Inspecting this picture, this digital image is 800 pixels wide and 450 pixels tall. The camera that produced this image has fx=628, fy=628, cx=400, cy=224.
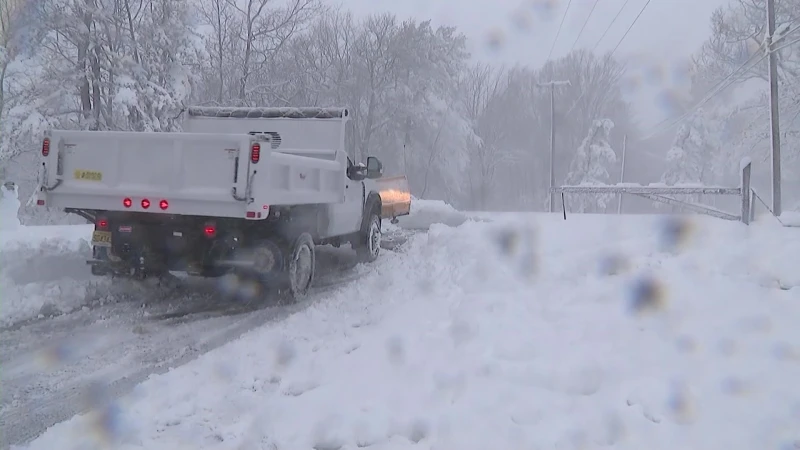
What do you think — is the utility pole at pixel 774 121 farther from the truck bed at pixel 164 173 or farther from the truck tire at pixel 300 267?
the truck bed at pixel 164 173

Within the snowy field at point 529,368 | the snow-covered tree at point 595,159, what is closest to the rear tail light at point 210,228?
the snowy field at point 529,368

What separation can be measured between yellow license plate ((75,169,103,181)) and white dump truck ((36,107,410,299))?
0.01m

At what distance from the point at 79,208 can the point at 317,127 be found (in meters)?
3.98

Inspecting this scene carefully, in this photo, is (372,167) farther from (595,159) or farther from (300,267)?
(595,159)

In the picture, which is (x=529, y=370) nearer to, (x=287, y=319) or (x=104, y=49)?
(x=287, y=319)

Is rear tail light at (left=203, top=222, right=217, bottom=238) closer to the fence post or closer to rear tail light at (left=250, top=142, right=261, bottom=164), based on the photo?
rear tail light at (left=250, top=142, right=261, bottom=164)

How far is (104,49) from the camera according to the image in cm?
2167

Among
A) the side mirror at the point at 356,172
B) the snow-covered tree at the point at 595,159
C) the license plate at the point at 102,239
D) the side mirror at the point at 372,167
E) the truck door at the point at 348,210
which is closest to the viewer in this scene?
the license plate at the point at 102,239

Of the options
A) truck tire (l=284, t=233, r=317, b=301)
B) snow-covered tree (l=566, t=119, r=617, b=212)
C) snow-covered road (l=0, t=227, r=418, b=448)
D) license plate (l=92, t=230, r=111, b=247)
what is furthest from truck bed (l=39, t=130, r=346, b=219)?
snow-covered tree (l=566, t=119, r=617, b=212)

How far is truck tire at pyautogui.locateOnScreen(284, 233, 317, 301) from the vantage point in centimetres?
821

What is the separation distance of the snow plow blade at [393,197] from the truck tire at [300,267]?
485 centimetres

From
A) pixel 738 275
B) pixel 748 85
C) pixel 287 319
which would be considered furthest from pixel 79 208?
pixel 748 85

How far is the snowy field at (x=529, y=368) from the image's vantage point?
13.4 feet

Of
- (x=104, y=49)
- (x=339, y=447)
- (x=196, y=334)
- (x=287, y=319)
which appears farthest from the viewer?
(x=104, y=49)
